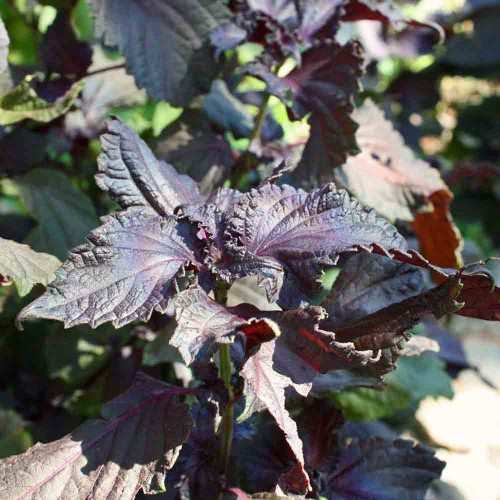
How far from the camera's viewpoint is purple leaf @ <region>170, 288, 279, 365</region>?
24.8 inches

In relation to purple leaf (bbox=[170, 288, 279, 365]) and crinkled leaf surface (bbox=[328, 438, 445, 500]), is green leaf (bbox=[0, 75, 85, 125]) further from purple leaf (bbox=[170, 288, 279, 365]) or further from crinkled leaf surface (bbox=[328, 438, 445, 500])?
crinkled leaf surface (bbox=[328, 438, 445, 500])

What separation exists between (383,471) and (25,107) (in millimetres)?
825

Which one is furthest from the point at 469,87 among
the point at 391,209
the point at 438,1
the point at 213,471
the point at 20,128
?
the point at 213,471

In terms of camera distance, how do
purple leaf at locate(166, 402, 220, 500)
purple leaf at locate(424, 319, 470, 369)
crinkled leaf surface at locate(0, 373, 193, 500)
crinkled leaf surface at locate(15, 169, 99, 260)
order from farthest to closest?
purple leaf at locate(424, 319, 470, 369)
crinkled leaf surface at locate(15, 169, 99, 260)
purple leaf at locate(166, 402, 220, 500)
crinkled leaf surface at locate(0, 373, 193, 500)

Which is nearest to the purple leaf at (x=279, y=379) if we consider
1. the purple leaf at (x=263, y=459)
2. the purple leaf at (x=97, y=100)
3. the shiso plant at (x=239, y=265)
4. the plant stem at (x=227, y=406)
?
the shiso plant at (x=239, y=265)

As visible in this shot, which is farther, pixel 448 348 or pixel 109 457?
pixel 448 348

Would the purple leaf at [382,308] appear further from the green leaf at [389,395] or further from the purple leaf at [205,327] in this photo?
the green leaf at [389,395]

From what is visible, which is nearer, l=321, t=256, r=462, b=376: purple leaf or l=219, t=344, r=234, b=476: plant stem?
l=321, t=256, r=462, b=376: purple leaf

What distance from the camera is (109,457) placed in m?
0.79

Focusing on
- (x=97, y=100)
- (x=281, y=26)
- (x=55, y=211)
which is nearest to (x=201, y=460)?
(x=55, y=211)

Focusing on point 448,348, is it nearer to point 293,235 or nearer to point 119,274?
point 293,235

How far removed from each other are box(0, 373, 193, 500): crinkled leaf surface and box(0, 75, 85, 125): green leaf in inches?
18.3

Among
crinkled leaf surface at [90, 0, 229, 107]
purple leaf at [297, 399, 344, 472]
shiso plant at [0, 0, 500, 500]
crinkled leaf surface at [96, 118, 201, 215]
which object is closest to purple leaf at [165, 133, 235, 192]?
shiso plant at [0, 0, 500, 500]

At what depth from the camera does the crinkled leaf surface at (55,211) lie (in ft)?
3.76
